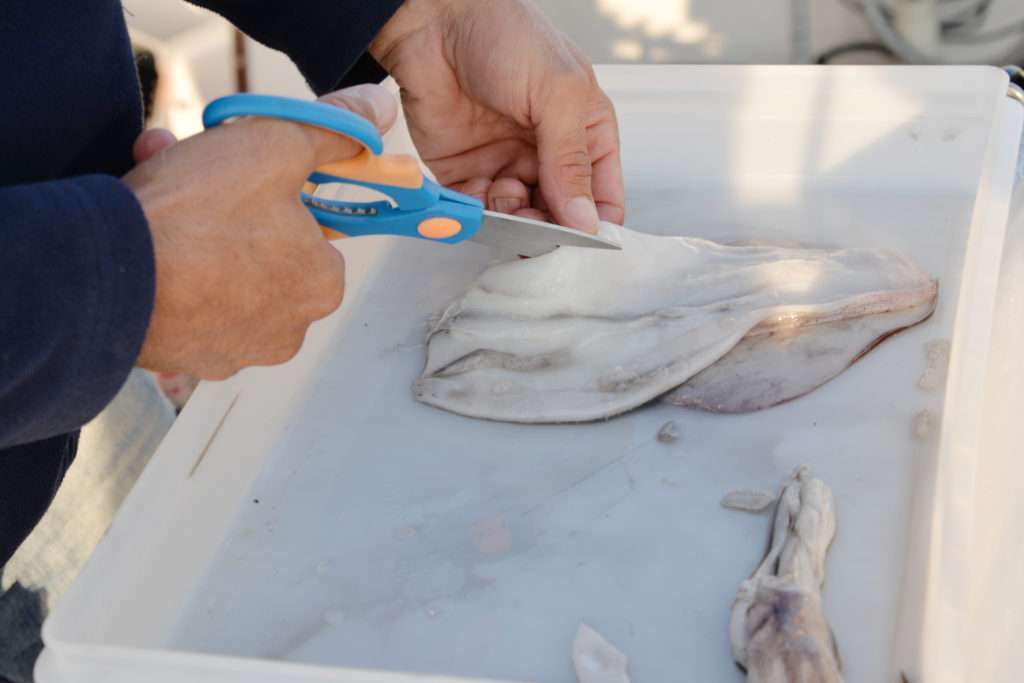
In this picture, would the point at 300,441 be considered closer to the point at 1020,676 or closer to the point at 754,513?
the point at 754,513

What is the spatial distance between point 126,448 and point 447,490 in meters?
0.58

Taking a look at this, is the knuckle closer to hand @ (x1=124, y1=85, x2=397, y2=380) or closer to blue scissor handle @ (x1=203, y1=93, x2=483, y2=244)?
blue scissor handle @ (x1=203, y1=93, x2=483, y2=244)

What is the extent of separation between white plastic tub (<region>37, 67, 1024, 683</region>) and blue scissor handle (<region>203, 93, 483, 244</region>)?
0.24m

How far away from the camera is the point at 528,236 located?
1.15 m

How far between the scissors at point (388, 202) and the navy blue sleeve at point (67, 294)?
0.58 feet

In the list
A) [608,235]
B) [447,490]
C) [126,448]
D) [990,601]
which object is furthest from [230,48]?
[990,601]

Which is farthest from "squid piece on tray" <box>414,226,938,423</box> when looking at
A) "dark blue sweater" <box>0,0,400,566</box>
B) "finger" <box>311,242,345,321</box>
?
"dark blue sweater" <box>0,0,400,566</box>

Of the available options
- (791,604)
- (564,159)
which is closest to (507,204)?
(564,159)

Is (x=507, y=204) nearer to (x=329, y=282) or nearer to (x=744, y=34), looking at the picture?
(x=329, y=282)

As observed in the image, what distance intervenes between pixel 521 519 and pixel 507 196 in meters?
0.45

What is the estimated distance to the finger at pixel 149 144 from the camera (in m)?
0.90

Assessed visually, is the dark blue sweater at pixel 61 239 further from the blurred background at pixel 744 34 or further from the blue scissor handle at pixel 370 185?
the blurred background at pixel 744 34

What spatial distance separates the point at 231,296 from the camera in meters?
0.80

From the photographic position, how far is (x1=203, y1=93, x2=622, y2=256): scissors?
0.82 m
